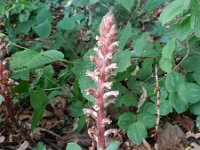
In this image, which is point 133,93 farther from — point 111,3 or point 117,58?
point 111,3

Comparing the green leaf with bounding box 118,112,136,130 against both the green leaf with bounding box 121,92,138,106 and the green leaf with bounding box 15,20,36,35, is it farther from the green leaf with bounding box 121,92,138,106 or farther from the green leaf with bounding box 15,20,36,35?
the green leaf with bounding box 15,20,36,35

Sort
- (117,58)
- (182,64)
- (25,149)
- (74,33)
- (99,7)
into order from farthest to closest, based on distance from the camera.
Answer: (99,7) → (74,33) → (182,64) → (25,149) → (117,58)

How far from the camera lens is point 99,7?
128 inches

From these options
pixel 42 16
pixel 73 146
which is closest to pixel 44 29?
pixel 42 16

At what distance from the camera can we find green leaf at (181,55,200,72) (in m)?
2.38

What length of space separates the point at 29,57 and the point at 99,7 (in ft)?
4.12

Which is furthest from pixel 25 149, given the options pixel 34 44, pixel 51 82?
pixel 34 44

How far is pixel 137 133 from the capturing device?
2.12 meters

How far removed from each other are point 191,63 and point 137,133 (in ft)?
1.90

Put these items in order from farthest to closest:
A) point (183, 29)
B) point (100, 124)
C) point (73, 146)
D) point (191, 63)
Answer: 1. point (191, 63)
2. point (183, 29)
3. point (73, 146)
4. point (100, 124)

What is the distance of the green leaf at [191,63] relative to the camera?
93.9 inches

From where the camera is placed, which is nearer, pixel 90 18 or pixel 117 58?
pixel 117 58

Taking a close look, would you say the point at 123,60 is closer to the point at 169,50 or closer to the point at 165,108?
the point at 169,50

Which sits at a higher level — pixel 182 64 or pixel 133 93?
pixel 182 64
